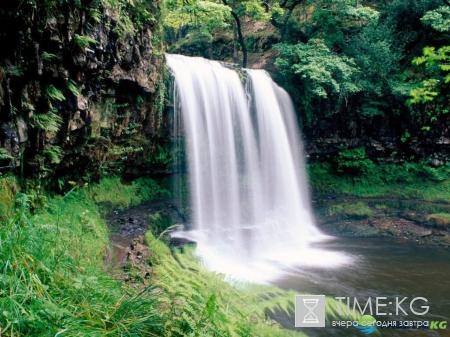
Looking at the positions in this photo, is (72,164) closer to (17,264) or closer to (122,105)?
(122,105)

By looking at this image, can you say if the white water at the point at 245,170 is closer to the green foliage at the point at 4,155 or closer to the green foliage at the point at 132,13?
the green foliage at the point at 132,13

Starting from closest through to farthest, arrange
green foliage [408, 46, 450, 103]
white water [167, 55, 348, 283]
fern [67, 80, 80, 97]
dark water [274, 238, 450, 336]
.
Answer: green foliage [408, 46, 450, 103] → fern [67, 80, 80, 97] → dark water [274, 238, 450, 336] → white water [167, 55, 348, 283]

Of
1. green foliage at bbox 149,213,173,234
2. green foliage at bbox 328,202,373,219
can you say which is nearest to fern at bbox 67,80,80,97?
green foliage at bbox 149,213,173,234

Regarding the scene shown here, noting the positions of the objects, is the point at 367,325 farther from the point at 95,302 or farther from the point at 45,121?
the point at 45,121

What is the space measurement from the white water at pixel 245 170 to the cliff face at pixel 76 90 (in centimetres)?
150

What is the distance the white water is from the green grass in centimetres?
134

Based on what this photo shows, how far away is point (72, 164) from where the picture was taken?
8.07 metres

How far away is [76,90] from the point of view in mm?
6055

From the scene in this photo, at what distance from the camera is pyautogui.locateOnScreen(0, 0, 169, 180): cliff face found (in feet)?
14.7

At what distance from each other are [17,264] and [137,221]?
8.48 metres

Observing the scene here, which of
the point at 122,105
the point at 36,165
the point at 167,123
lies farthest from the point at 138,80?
the point at 36,165

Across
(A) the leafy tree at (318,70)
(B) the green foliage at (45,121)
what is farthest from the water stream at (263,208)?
(B) the green foliage at (45,121)

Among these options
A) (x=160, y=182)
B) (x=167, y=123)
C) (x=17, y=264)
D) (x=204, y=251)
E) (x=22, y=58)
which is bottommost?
(x=204, y=251)

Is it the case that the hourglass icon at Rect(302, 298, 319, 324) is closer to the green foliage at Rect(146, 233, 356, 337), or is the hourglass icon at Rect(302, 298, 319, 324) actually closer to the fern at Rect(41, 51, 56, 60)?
the green foliage at Rect(146, 233, 356, 337)
